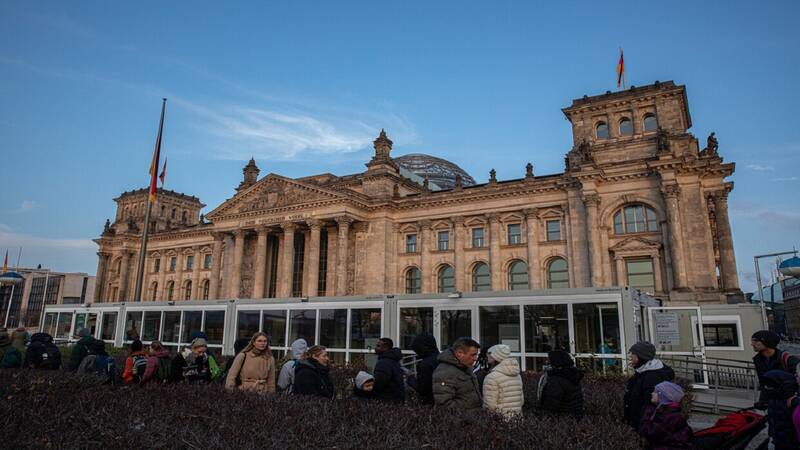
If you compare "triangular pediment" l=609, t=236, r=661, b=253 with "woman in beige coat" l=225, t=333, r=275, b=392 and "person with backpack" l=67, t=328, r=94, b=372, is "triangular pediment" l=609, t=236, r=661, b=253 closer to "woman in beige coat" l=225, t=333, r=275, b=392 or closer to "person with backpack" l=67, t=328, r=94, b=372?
"woman in beige coat" l=225, t=333, r=275, b=392

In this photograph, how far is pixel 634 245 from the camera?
120ft

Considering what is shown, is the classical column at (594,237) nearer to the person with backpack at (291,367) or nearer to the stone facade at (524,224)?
the stone facade at (524,224)

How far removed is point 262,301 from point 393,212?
21419mm

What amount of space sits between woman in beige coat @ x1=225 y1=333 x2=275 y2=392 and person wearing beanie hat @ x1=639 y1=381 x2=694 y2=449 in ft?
20.7

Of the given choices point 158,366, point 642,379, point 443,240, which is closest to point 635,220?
point 443,240

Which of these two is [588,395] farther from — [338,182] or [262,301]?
[338,182]

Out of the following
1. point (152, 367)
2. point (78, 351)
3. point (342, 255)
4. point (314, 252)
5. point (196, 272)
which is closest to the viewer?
point (152, 367)

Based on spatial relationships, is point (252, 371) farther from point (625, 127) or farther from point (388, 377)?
point (625, 127)

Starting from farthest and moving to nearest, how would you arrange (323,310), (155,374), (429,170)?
(429,170), (323,310), (155,374)

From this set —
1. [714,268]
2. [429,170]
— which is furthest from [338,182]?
[714,268]

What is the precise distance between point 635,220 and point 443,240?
15.3 m

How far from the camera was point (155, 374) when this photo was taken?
1075 centimetres

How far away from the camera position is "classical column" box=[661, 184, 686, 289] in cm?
3372

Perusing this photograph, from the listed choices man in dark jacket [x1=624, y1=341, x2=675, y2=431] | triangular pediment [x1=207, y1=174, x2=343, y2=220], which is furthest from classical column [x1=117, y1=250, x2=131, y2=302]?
man in dark jacket [x1=624, y1=341, x2=675, y2=431]
